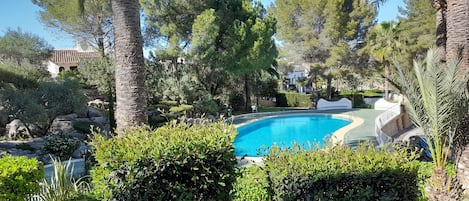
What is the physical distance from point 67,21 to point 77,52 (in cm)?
1741

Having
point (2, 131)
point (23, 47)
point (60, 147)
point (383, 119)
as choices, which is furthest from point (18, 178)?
point (23, 47)

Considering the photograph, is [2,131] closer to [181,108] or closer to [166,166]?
[181,108]

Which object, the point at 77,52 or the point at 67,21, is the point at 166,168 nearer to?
the point at 67,21

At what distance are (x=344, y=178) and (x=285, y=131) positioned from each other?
646 inches

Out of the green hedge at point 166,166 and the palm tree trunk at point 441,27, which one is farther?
the palm tree trunk at point 441,27

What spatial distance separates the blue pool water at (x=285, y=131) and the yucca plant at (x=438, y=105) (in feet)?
28.3

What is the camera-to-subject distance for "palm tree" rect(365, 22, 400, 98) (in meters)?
29.3

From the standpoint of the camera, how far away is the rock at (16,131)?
14789mm

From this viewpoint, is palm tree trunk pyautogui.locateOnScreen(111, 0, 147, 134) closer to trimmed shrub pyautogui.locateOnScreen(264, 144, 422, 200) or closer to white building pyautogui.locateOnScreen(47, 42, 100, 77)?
trimmed shrub pyautogui.locateOnScreen(264, 144, 422, 200)

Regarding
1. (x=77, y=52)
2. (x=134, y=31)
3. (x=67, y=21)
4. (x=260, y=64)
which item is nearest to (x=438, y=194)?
(x=134, y=31)

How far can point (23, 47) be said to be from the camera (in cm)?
2684

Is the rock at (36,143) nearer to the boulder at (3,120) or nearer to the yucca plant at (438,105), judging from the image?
the boulder at (3,120)

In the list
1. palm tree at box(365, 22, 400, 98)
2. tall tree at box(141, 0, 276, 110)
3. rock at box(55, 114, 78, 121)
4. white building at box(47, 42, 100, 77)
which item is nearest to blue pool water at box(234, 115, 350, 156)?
tall tree at box(141, 0, 276, 110)

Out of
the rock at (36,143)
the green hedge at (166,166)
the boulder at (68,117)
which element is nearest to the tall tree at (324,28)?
the boulder at (68,117)
